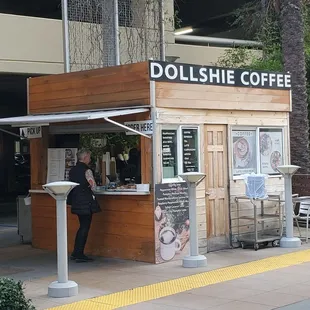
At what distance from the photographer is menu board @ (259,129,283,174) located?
429 inches

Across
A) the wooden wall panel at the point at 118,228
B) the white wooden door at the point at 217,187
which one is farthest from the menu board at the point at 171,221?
the white wooden door at the point at 217,187

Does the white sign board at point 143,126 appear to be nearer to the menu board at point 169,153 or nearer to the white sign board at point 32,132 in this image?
the menu board at point 169,153

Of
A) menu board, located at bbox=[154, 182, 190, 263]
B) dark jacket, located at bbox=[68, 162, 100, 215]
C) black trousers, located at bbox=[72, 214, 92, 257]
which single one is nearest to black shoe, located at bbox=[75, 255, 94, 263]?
black trousers, located at bbox=[72, 214, 92, 257]

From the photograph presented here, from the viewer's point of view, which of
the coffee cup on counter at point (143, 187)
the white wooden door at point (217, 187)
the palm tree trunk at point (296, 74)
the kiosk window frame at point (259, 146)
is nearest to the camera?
the coffee cup on counter at point (143, 187)

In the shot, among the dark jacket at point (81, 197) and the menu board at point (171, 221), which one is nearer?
the menu board at point (171, 221)

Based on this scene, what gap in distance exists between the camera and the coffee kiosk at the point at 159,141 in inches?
361

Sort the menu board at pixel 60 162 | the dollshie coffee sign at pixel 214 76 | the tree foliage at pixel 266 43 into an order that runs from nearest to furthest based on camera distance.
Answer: the dollshie coffee sign at pixel 214 76 → the menu board at pixel 60 162 → the tree foliage at pixel 266 43

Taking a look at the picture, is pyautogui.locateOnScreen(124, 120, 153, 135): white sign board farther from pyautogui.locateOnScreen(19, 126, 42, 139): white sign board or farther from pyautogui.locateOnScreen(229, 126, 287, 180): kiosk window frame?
pyautogui.locateOnScreen(19, 126, 42, 139): white sign board

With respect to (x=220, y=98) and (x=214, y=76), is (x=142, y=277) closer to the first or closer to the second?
(x=220, y=98)

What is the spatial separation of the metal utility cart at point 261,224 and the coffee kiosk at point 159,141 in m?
0.20

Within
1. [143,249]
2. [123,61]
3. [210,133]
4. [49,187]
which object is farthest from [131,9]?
[49,187]

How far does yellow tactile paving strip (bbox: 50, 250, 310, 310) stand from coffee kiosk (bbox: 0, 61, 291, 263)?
1101 millimetres

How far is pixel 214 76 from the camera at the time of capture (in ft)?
32.6

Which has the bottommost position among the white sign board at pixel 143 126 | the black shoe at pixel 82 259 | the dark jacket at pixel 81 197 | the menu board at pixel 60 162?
the black shoe at pixel 82 259
